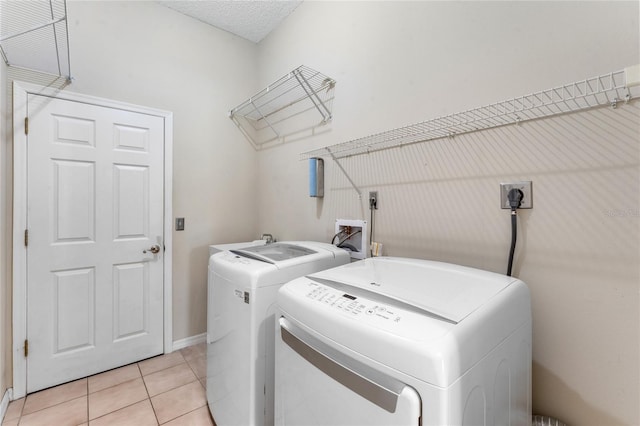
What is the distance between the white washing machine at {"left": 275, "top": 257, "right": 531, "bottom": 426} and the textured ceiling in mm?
2348

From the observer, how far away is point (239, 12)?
2381 mm

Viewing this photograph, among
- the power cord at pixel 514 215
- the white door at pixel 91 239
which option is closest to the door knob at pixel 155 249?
the white door at pixel 91 239

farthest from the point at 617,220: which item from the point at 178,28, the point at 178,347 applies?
the point at 178,28

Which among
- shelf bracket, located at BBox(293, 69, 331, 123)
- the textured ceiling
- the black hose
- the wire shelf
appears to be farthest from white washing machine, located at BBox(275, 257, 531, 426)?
the textured ceiling

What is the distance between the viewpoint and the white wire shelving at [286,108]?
80.5 inches

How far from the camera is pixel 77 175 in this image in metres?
2.01

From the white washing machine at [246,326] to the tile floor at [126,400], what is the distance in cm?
33

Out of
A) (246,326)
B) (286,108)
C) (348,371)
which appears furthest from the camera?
(286,108)

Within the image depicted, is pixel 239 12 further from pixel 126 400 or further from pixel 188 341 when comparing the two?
pixel 126 400

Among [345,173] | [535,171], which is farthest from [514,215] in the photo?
[345,173]

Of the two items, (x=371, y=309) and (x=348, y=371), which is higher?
(x=371, y=309)

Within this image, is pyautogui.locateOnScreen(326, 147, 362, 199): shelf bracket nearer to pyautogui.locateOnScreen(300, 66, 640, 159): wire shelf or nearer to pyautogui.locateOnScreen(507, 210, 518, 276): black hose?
pyautogui.locateOnScreen(300, 66, 640, 159): wire shelf

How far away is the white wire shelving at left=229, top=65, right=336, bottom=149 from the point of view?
Answer: 2.04 metres

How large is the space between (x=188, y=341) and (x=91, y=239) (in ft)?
3.83
